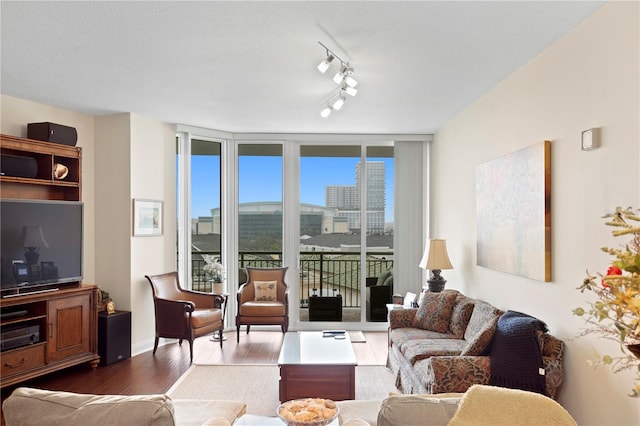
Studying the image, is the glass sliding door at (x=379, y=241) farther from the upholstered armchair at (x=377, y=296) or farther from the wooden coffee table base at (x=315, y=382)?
the wooden coffee table base at (x=315, y=382)

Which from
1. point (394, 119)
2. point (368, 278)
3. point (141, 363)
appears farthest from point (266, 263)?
point (394, 119)

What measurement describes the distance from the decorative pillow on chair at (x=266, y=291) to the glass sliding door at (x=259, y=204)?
637 mm

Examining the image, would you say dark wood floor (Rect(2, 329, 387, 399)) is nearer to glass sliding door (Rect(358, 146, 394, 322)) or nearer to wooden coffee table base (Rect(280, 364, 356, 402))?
glass sliding door (Rect(358, 146, 394, 322))

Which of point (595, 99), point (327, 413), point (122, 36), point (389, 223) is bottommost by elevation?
point (327, 413)

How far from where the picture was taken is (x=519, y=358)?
3.07m

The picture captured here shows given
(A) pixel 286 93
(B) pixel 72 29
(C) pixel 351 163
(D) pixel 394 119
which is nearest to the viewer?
(B) pixel 72 29

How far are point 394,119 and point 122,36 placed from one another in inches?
136

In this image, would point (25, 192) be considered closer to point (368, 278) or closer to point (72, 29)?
point (72, 29)

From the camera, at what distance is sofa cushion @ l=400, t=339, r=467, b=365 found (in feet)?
12.4

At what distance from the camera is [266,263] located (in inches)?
278

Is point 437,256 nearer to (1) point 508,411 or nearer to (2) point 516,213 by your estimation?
Result: (2) point 516,213

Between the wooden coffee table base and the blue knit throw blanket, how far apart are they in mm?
1184

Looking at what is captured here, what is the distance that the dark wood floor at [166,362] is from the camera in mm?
4461

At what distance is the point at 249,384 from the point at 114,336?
171cm
